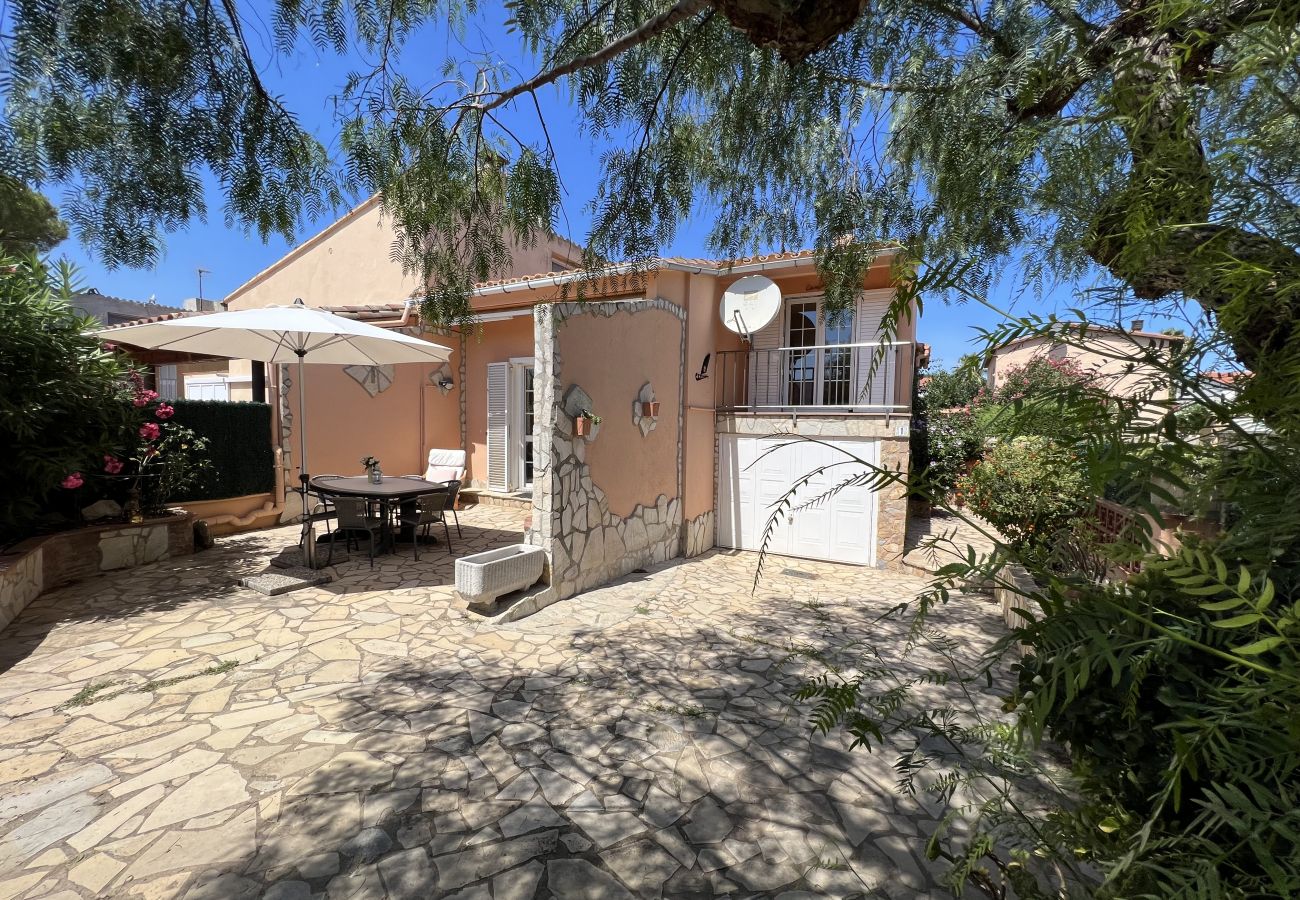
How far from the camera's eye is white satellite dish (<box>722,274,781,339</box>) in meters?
8.54

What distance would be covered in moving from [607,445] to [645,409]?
3.09 ft

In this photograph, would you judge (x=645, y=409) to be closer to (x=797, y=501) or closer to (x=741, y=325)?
(x=741, y=325)

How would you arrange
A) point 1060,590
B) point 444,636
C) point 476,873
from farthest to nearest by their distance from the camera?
point 444,636
point 476,873
point 1060,590

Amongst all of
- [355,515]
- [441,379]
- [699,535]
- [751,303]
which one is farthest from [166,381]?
[751,303]

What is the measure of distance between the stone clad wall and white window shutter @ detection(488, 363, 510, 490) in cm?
437

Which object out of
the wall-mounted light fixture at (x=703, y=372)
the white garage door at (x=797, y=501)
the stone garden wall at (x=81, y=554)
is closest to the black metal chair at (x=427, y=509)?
the stone garden wall at (x=81, y=554)

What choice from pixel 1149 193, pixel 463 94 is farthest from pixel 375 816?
pixel 463 94

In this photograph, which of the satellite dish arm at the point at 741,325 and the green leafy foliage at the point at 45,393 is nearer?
the green leafy foliage at the point at 45,393

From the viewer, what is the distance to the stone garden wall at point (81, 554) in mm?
5305

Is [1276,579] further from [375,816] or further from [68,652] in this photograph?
[68,652]

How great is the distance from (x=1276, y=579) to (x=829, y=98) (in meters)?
4.56

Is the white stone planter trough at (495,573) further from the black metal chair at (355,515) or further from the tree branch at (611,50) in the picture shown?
the tree branch at (611,50)

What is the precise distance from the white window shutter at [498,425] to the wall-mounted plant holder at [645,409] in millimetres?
4533

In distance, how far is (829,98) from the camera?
4.53 metres
